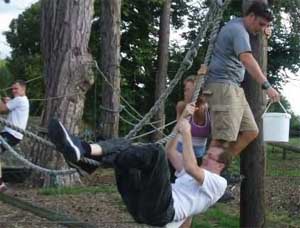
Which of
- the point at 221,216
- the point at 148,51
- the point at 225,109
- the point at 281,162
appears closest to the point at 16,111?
the point at 221,216

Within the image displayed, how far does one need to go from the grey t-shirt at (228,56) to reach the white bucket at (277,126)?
0.35 meters

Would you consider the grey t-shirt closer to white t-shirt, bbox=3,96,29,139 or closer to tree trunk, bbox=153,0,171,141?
white t-shirt, bbox=3,96,29,139

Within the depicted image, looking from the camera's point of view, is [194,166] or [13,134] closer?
[194,166]

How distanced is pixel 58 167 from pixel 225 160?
4.60 m

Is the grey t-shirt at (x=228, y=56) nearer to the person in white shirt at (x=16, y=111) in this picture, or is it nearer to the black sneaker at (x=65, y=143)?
the black sneaker at (x=65, y=143)

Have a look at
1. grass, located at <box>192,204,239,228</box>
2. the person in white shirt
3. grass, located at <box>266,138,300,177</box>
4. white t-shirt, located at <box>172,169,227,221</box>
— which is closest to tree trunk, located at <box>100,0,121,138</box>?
grass, located at <box>266,138,300,177</box>

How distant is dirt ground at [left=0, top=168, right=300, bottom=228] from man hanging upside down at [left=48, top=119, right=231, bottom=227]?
1637 millimetres

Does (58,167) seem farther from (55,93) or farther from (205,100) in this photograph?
(205,100)

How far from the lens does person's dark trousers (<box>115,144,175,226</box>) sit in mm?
3777

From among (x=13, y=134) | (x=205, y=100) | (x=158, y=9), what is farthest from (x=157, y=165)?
(x=158, y=9)

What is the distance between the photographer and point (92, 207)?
274 inches

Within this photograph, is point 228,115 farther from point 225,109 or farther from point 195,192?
point 195,192

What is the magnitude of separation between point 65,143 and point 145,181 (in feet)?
1.71

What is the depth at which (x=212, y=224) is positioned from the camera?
645 cm
